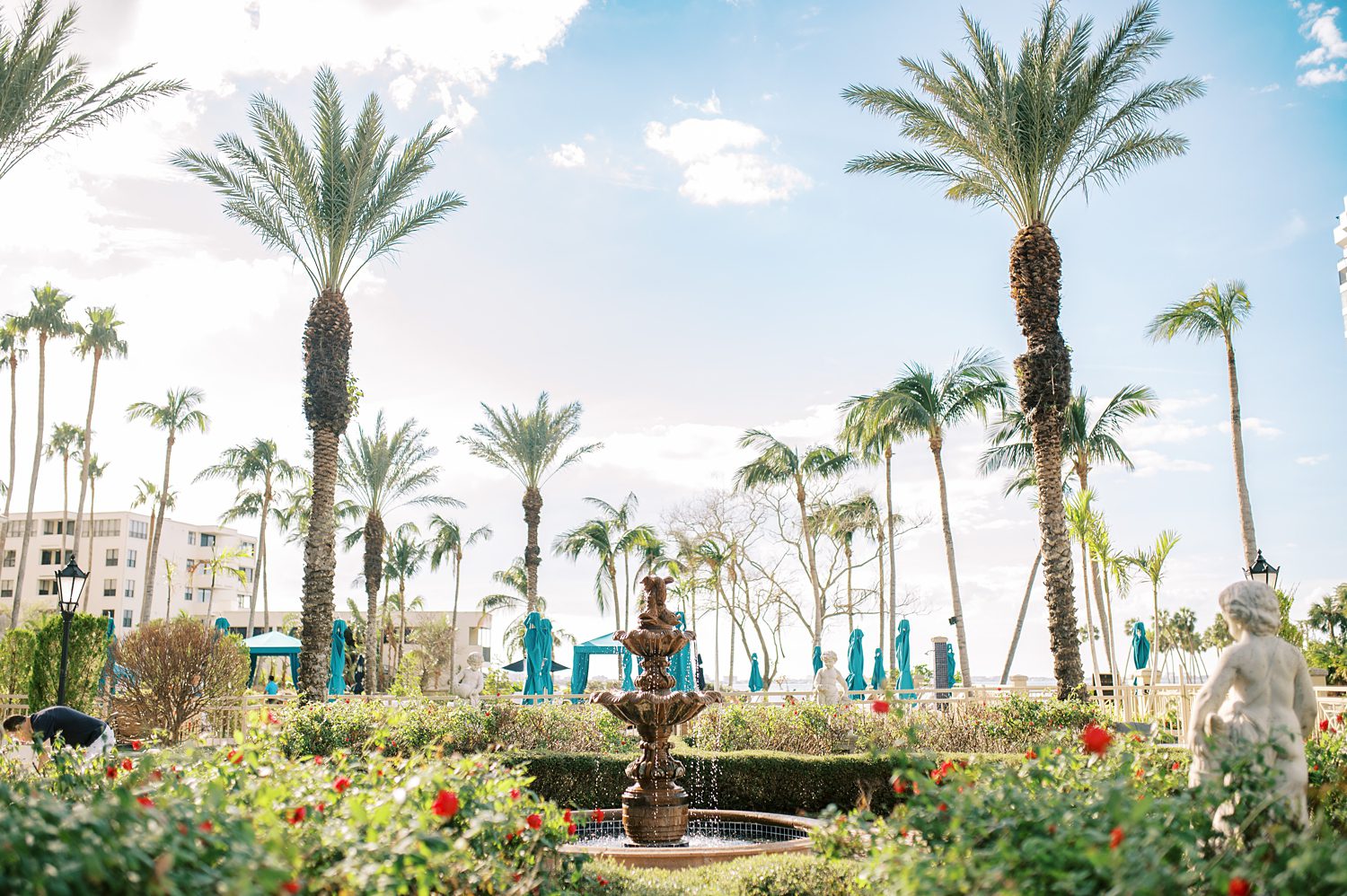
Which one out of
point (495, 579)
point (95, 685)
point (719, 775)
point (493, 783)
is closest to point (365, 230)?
point (95, 685)

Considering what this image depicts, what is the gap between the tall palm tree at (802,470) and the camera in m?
34.3

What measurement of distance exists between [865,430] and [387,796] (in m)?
24.8

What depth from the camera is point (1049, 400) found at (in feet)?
53.3

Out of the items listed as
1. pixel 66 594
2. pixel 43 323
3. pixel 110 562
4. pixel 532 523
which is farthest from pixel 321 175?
pixel 110 562

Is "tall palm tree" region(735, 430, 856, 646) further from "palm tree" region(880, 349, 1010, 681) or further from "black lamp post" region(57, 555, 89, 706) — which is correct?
"black lamp post" region(57, 555, 89, 706)

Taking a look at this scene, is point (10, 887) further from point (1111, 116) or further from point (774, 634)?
point (774, 634)

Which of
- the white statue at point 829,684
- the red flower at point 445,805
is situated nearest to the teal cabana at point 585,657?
the white statue at point 829,684

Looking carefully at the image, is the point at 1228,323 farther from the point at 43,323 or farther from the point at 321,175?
the point at 43,323

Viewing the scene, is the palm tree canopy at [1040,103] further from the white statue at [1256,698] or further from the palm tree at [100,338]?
the palm tree at [100,338]

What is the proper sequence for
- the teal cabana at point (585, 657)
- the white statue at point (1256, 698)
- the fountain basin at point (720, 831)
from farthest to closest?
the teal cabana at point (585, 657)
the fountain basin at point (720, 831)
the white statue at point (1256, 698)

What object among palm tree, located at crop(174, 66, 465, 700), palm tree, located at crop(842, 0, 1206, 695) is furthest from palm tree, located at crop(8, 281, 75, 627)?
palm tree, located at crop(842, 0, 1206, 695)

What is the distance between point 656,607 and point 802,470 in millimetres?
25553

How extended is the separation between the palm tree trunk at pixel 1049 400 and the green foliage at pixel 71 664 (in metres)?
15.9

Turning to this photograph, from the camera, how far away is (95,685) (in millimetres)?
16703
